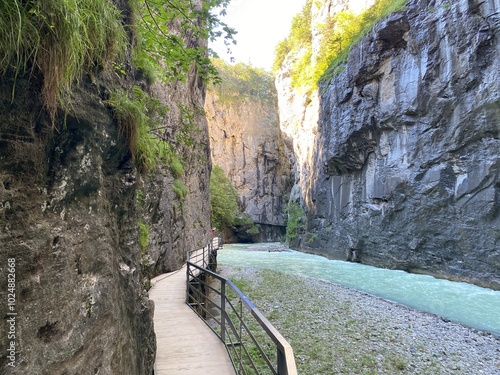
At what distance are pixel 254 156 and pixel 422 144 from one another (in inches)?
1411

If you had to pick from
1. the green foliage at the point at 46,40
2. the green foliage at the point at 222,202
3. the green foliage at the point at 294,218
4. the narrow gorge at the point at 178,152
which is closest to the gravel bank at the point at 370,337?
the narrow gorge at the point at 178,152

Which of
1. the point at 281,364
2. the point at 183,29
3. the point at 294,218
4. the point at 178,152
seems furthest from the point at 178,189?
the point at 294,218

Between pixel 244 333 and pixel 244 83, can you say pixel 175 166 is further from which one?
pixel 244 83

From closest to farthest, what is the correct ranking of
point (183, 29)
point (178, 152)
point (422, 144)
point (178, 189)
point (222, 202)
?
point (183, 29) → point (178, 189) → point (178, 152) → point (422, 144) → point (222, 202)

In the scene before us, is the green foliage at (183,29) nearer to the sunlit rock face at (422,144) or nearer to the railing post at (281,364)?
the railing post at (281,364)

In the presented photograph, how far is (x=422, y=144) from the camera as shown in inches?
627

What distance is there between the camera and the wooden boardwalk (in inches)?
159

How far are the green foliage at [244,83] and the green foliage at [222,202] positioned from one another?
16623 millimetres

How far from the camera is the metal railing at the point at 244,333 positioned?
2.09 m

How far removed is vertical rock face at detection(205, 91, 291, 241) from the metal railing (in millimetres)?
34503

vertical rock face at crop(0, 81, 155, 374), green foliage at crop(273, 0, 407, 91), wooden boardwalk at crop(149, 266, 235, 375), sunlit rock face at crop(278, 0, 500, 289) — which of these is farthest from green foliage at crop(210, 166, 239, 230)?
vertical rock face at crop(0, 81, 155, 374)

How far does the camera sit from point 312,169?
29.6 metres

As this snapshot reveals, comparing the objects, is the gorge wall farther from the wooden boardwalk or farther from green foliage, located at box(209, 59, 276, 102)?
green foliage, located at box(209, 59, 276, 102)

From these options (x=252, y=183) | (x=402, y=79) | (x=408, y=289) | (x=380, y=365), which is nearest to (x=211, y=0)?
(x=380, y=365)
